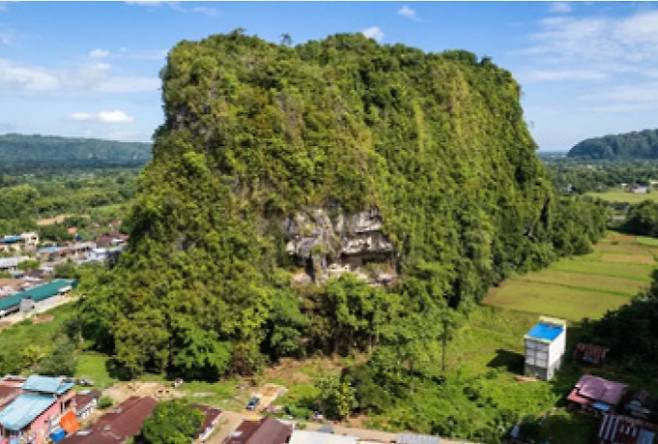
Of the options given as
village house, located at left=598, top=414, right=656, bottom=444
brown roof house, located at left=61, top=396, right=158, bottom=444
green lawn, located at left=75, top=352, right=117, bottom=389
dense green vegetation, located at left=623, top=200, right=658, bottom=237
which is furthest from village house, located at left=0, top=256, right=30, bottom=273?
dense green vegetation, located at left=623, top=200, right=658, bottom=237

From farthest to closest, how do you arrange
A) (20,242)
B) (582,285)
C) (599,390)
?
(20,242)
(582,285)
(599,390)

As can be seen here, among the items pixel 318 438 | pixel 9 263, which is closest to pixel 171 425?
pixel 318 438

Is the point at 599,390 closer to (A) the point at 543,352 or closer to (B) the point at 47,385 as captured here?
(A) the point at 543,352

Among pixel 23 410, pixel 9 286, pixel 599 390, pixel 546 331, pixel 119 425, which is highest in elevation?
pixel 546 331

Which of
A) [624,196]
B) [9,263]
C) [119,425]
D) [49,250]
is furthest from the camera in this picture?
[624,196]

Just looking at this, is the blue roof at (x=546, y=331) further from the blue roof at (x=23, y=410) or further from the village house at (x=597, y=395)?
the blue roof at (x=23, y=410)

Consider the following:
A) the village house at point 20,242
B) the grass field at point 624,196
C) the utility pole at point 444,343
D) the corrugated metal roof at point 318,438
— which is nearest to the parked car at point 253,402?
the corrugated metal roof at point 318,438

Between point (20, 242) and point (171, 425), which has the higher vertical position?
point (171, 425)
